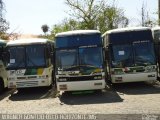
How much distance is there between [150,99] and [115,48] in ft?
13.8

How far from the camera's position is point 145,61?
19.0 metres

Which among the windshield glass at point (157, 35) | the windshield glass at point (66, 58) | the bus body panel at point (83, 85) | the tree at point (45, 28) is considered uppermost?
the tree at point (45, 28)

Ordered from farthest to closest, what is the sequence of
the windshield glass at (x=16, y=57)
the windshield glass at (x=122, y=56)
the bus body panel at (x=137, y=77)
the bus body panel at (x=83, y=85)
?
the windshield glass at (x=16, y=57)
the windshield glass at (x=122, y=56)
the bus body panel at (x=137, y=77)
the bus body panel at (x=83, y=85)

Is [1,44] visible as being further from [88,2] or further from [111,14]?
[111,14]

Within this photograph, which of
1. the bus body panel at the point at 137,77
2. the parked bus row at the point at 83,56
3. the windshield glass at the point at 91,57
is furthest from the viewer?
the bus body panel at the point at 137,77

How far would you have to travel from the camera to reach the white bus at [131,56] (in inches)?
745

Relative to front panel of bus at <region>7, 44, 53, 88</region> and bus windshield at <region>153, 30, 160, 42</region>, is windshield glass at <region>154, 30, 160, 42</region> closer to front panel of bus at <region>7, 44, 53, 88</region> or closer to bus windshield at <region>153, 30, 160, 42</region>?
bus windshield at <region>153, 30, 160, 42</region>

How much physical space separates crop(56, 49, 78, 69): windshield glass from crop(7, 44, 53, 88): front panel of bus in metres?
1.80

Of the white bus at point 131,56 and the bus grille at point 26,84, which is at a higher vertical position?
the white bus at point 131,56

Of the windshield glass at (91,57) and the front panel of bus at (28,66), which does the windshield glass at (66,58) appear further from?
the front panel of bus at (28,66)

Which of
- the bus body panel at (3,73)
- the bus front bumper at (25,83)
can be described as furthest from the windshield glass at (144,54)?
the bus body panel at (3,73)

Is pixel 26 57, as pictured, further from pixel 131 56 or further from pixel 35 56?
pixel 131 56

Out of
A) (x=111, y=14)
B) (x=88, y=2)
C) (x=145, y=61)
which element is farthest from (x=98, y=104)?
(x=111, y=14)

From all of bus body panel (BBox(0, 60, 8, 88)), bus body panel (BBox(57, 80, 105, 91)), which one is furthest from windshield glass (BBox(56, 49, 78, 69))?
bus body panel (BBox(0, 60, 8, 88))
